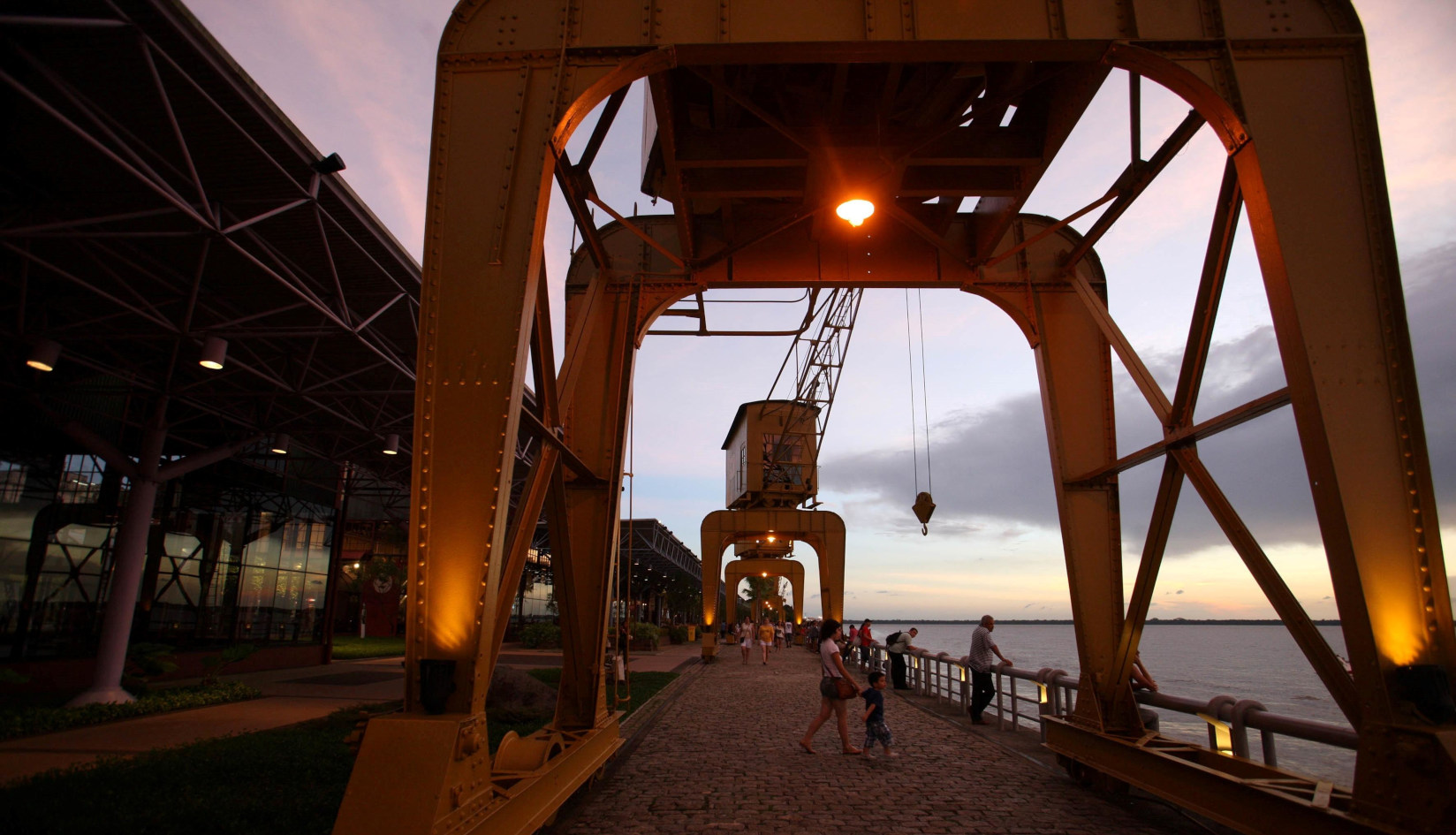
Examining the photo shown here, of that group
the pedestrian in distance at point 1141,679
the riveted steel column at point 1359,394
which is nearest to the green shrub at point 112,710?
A: the pedestrian in distance at point 1141,679

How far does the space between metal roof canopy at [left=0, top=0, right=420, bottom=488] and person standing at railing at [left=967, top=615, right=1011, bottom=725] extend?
11.0 m

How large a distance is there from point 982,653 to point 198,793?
960cm

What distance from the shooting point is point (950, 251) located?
26.5 ft

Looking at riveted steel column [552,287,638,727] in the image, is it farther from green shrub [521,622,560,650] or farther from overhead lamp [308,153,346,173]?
green shrub [521,622,560,650]

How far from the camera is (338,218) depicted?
10.8m

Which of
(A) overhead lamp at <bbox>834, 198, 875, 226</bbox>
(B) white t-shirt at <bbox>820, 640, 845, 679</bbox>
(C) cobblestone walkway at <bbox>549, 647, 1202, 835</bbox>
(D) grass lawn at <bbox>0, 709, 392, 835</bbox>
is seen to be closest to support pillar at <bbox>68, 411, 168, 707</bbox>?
(D) grass lawn at <bbox>0, 709, 392, 835</bbox>

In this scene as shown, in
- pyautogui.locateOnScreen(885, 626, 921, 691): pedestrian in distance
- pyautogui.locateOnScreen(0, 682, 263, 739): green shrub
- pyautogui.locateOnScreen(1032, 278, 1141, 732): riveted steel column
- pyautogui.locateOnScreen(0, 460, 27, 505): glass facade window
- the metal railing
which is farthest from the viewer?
pyautogui.locateOnScreen(885, 626, 921, 691): pedestrian in distance

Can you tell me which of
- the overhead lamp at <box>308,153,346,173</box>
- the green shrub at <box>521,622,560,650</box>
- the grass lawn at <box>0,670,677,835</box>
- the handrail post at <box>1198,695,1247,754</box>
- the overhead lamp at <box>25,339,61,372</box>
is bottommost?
the green shrub at <box>521,622,560,650</box>

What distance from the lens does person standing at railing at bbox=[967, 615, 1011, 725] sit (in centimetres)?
1074

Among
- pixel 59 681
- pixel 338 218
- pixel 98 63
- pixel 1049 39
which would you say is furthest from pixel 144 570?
pixel 1049 39

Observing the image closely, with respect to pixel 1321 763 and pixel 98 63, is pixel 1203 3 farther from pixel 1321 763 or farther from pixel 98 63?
pixel 1321 763

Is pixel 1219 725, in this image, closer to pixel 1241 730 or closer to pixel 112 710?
pixel 1241 730

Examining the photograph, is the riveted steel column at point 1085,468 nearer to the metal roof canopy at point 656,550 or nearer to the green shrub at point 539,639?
the metal roof canopy at point 656,550

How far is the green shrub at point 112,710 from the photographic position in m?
10.3
